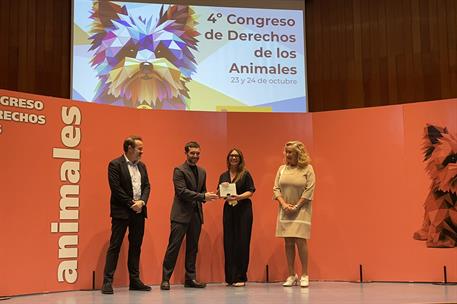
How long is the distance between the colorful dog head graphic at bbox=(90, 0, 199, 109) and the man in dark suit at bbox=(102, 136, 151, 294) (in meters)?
2.46

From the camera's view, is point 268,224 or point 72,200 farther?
point 268,224

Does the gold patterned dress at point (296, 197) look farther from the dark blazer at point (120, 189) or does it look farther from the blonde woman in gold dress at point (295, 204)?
the dark blazer at point (120, 189)

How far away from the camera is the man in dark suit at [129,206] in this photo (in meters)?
4.69

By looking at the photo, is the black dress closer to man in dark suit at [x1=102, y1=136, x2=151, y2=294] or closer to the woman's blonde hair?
the woman's blonde hair

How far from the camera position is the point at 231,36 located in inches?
296

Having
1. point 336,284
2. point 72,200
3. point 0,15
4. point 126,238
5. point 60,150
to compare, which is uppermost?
point 0,15

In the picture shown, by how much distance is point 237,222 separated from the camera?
5266 millimetres

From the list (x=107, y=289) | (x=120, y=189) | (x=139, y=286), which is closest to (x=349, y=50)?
(x=120, y=189)

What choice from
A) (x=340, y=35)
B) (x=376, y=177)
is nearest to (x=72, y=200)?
(x=376, y=177)

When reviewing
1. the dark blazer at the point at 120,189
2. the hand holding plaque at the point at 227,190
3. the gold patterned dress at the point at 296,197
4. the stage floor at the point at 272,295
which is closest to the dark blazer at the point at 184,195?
the hand holding plaque at the point at 227,190

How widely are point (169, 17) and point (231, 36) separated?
2.86ft

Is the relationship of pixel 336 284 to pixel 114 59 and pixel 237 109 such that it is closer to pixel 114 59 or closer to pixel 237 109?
pixel 237 109

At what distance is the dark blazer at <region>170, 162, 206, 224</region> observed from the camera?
4.93m

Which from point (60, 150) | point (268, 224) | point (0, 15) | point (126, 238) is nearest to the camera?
point (60, 150)
